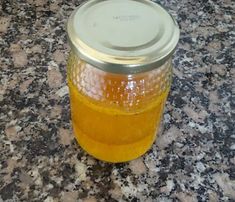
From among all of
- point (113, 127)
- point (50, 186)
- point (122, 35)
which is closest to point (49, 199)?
point (50, 186)

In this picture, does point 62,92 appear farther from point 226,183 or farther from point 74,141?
point 226,183

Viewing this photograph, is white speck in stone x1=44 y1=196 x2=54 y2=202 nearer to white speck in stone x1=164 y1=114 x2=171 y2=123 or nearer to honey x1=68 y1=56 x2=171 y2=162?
honey x1=68 y1=56 x2=171 y2=162

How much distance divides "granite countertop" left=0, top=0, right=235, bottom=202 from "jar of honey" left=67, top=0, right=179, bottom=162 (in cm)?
3

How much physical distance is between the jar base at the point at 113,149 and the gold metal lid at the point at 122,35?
141mm

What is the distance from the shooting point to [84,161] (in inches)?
22.8

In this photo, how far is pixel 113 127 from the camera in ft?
1.74

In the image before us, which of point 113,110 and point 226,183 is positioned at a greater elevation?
point 113,110

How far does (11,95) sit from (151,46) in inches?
11.0

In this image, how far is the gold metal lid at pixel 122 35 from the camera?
0.45m

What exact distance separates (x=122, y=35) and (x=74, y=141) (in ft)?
0.67

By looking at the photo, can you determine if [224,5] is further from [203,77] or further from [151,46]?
[151,46]

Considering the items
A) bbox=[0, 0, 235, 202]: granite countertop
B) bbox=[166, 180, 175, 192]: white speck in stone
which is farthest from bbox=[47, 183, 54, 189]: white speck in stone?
bbox=[166, 180, 175, 192]: white speck in stone

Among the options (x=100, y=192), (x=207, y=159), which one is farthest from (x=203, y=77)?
(x=100, y=192)

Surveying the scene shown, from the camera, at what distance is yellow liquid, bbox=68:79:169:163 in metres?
0.52
